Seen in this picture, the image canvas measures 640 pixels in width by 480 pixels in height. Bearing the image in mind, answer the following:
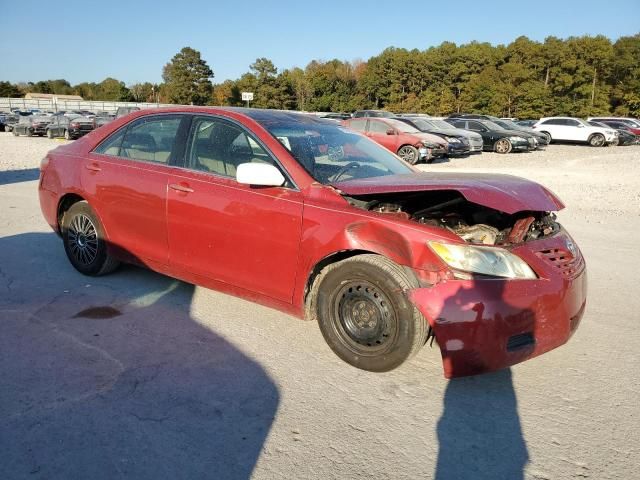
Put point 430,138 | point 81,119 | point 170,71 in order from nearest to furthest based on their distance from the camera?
point 430,138 → point 81,119 → point 170,71

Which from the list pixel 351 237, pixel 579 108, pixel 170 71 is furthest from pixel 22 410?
pixel 170 71

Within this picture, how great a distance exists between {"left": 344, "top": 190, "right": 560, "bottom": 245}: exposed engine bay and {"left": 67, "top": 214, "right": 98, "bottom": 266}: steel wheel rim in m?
2.72

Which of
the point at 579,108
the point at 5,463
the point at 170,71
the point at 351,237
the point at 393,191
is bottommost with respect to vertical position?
the point at 5,463

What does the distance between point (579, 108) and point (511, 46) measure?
1478 centimetres

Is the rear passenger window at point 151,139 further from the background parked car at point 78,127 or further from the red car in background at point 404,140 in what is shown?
the background parked car at point 78,127

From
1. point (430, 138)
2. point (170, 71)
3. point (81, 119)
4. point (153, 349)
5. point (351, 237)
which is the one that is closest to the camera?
Result: point (351, 237)

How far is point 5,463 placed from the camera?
7.63 feet

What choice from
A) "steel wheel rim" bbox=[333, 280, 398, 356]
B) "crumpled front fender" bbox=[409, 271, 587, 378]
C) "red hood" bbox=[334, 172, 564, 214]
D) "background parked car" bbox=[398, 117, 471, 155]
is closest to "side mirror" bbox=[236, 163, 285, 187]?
"red hood" bbox=[334, 172, 564, 214]

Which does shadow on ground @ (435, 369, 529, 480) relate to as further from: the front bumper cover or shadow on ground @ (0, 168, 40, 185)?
shadow on ground @ (0, 168, 40, 185)

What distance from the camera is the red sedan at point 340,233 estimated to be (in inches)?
114

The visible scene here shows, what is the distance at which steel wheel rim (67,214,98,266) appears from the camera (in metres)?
4.79

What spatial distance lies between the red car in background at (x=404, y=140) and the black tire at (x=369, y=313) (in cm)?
1529

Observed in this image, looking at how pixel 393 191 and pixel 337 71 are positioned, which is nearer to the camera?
pixel 393 191

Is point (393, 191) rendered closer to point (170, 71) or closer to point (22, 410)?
point (22, 410)
